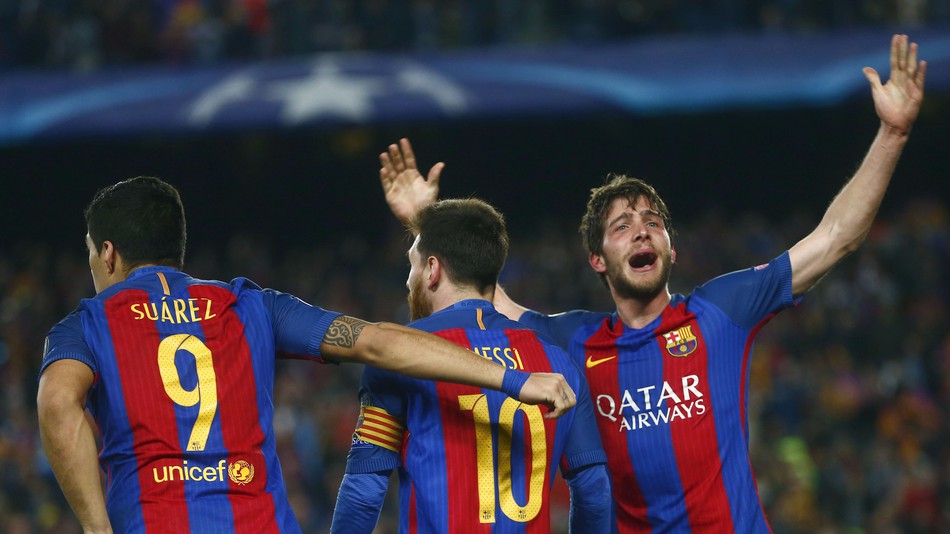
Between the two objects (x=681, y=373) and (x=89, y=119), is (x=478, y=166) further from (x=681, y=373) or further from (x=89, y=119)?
(x=681, y=373)

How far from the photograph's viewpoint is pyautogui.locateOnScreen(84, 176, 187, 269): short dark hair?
366 cm

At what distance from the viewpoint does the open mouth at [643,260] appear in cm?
433

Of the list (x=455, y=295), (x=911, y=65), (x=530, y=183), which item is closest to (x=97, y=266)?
(x=455, y=295)

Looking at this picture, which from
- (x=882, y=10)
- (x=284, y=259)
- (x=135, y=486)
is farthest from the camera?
(x=284, y=259)

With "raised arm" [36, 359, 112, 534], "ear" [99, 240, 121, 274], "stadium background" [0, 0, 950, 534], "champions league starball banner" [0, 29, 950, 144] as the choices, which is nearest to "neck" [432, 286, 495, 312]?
"ear" [99, 240, 121, 274]

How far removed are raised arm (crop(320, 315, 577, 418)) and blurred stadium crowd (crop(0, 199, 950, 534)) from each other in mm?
7839

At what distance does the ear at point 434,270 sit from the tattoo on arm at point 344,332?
1.04 feet

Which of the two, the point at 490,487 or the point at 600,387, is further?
the point at 600,387

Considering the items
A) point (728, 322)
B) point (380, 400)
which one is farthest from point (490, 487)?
point (728, 322)

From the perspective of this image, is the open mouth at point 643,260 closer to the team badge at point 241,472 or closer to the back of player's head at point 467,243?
the back of player's head at point 467,243

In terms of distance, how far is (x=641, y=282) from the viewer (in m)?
4.29

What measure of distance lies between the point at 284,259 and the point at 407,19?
166 inches

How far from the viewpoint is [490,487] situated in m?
3.58

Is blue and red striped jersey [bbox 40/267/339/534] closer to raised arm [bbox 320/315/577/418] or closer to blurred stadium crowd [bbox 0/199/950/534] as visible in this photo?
raised arm [bbox 320/315/577/418]
